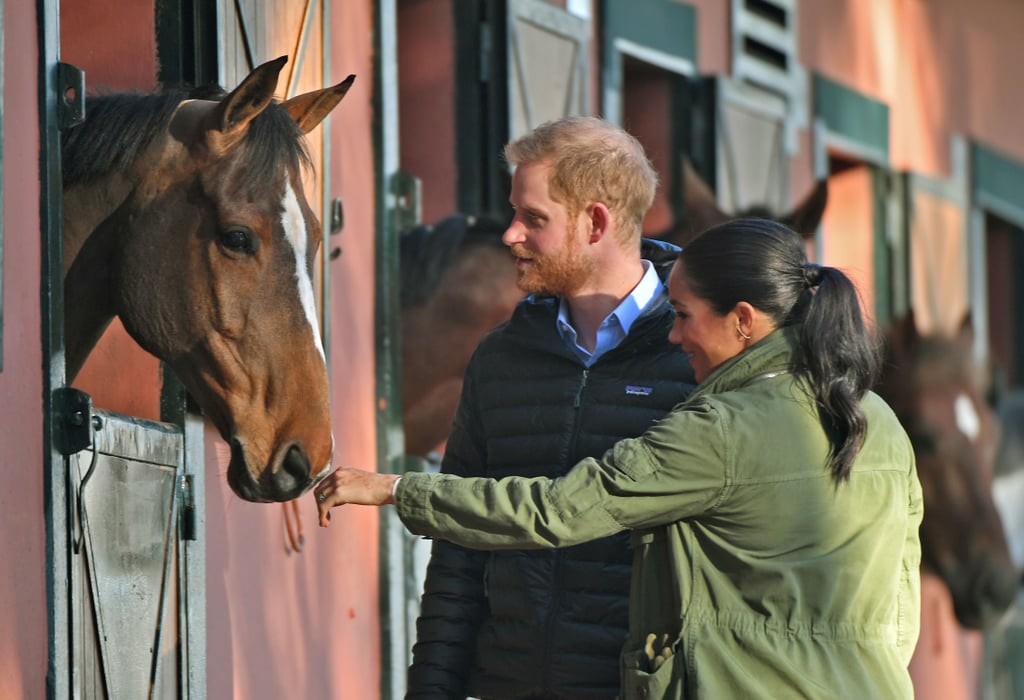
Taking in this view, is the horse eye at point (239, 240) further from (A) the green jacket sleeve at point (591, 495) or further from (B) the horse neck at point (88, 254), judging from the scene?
(A) the green jacket sleeve at point (591, 495)

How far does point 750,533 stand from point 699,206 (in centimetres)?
489

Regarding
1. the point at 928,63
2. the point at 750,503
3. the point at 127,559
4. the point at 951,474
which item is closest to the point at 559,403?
the point at 750,503

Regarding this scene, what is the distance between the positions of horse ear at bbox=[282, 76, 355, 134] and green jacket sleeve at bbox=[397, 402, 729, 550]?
4.11ft

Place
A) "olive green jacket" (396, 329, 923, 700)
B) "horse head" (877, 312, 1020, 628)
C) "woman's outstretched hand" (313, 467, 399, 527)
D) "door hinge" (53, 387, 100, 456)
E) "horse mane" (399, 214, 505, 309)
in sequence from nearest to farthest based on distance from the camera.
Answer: "olive green jacket" (396, 329, 923, 700) < "woman's outstretched hand" (313, 467, 399, 527) < "door hinge" (53, 387, 100, 456) < "horse mane" (399, 214, 505, 309) < "horse head" (877, 312, 1020, 628)

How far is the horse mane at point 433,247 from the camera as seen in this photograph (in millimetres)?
6773

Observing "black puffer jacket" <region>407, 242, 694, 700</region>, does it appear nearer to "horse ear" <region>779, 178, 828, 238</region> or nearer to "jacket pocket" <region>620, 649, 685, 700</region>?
"jacket pocket" <region>620, 649, 685, 700</region>

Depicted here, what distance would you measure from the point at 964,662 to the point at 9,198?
9.16 metres

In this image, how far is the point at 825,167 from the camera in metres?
10.5

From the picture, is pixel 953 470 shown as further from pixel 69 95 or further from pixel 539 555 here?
pixel 69 95

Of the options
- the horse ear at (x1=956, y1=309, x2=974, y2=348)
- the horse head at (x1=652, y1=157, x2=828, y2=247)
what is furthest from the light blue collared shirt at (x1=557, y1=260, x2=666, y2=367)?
the horse ear at (x1=956, y1=309, x2=974, y2=348)

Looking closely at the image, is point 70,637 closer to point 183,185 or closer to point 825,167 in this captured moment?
point 183,185

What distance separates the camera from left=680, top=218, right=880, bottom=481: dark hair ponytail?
2979 millimetres

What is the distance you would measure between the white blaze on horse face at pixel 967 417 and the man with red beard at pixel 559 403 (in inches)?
247

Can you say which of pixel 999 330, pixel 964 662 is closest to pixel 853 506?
pixel 964 662
